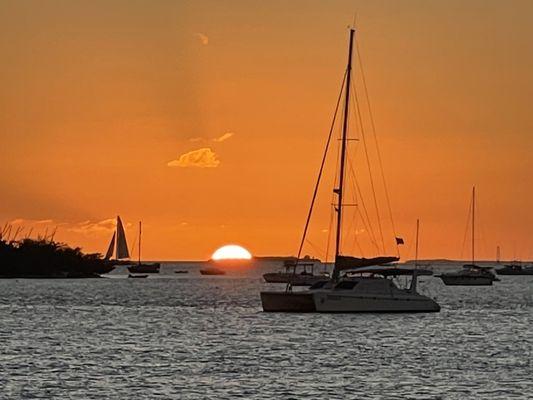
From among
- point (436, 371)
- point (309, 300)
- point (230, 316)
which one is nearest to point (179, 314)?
point (230, 316)

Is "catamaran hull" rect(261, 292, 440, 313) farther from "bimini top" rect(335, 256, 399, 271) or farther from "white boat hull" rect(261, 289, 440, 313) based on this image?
"bimini top" rect(335, 256, 399, 271)

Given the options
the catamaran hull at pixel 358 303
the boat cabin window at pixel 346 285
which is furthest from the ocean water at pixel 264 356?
the boat cabin window at pixel 346 285

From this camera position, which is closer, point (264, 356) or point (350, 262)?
point (264, 356)

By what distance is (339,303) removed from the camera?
328 ft

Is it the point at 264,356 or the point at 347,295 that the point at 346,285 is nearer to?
the point at 347,295

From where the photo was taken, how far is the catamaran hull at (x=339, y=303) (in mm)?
100188

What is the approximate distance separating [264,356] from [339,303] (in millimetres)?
27627

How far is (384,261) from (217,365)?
3681 cm

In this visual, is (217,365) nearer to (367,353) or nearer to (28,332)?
(367,353)

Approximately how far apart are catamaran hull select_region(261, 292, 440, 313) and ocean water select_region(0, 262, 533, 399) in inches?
42.1

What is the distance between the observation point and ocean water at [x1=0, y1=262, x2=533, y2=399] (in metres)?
56.5

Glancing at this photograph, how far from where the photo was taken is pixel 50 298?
169500mm

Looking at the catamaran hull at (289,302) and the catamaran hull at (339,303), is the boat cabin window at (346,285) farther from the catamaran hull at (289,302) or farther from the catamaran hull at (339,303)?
the catamaran hull at (289,302)

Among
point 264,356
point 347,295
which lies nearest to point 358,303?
point 347,295
